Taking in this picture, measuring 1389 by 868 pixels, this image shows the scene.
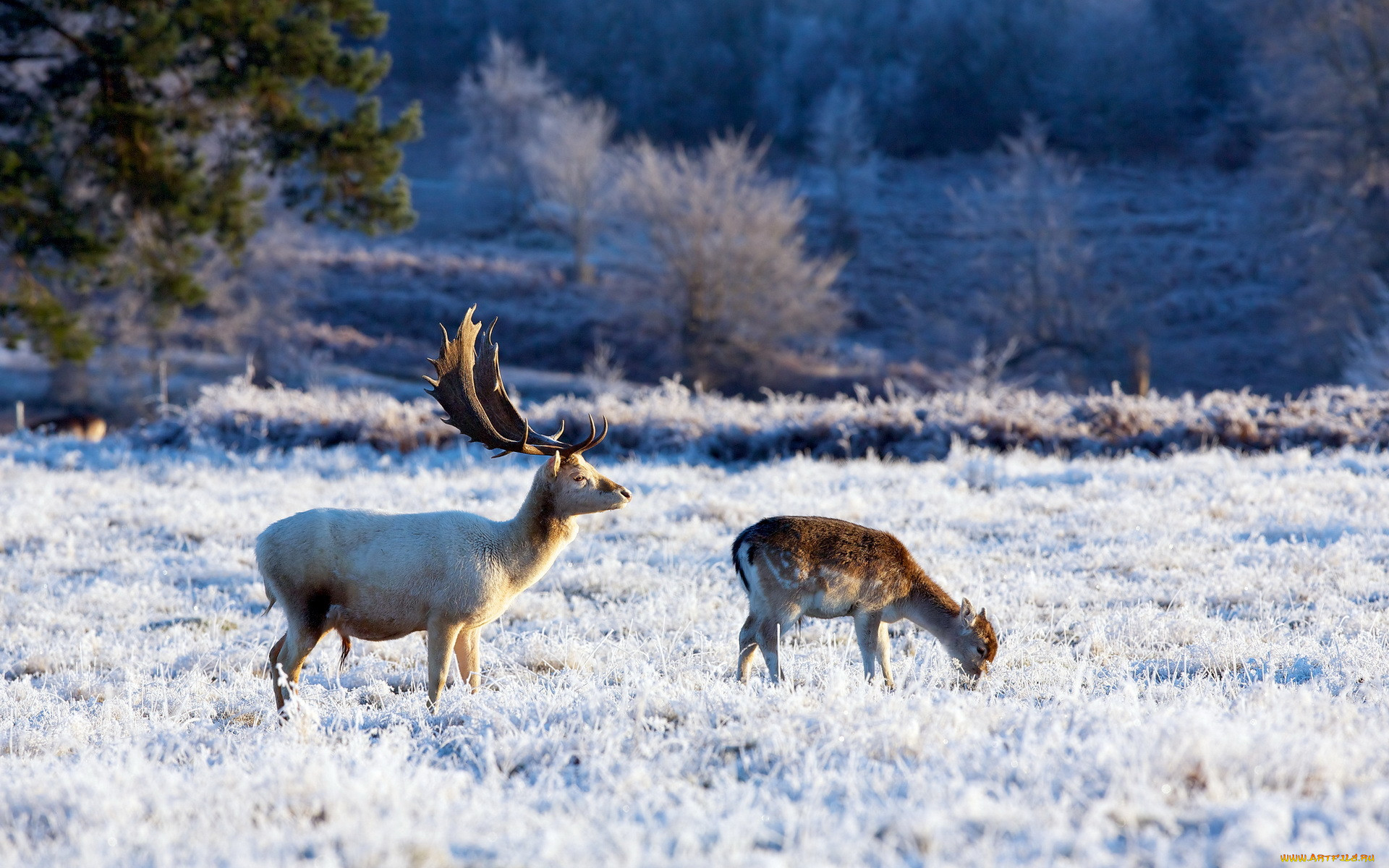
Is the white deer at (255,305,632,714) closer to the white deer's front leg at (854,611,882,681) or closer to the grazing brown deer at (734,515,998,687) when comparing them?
the grazing brown deer at (734,515,998,687)

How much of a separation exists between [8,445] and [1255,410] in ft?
59.4

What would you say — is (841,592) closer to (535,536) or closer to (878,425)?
(535,536)

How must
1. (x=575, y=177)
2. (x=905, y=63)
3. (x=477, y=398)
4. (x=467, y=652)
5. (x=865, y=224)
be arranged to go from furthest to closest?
(x=905, y=63)
(x=865, y=224)
(x=575, y=177)
(x=477, y=398)
(x=467, y=652)

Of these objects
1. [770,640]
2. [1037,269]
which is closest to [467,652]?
[770,640]

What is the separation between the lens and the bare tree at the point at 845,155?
61.9 metres

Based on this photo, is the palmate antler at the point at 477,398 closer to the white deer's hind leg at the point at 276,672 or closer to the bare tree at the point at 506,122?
the white deer's hind leg at the point at 276,672

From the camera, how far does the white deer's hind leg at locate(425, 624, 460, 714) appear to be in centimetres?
543

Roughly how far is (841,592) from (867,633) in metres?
0.33

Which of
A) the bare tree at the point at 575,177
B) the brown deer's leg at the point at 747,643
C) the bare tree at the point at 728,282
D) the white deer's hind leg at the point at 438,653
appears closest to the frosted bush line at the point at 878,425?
the brown deer's leg at the point at 747,643

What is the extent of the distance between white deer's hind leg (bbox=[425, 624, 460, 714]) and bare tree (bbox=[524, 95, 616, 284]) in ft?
157

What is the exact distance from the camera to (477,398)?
6.08m

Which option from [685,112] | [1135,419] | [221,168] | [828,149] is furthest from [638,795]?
[685,112]

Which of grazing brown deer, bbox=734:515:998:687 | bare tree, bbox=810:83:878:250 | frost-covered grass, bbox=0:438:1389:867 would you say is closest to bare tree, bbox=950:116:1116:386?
bare tree, bbox=810:83:878:250

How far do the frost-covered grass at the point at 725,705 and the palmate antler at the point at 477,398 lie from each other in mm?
1228
